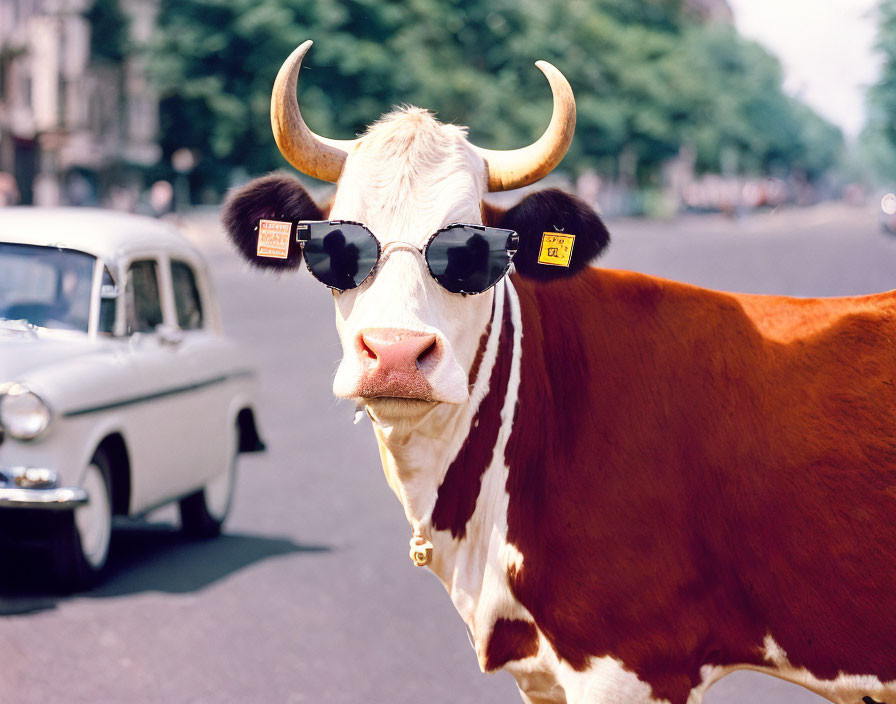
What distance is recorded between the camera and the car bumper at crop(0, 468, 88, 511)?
6277 millimetres

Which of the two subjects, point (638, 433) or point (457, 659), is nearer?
point (638, 433)

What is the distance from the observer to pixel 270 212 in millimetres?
3820

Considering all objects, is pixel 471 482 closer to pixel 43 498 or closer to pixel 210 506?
pixel 43 498

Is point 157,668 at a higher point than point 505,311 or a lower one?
lower

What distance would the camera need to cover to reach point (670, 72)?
70.5m

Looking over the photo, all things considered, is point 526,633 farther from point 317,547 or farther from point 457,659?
point 317,547

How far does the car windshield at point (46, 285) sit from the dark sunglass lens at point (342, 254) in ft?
12.7

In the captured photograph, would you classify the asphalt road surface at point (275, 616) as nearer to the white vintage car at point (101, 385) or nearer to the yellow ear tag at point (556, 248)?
the white vintage car at point (101, 385)

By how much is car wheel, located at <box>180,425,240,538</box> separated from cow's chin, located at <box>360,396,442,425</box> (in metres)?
4.94

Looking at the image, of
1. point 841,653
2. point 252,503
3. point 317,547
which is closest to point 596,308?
point 841,653

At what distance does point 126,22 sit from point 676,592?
50920mm

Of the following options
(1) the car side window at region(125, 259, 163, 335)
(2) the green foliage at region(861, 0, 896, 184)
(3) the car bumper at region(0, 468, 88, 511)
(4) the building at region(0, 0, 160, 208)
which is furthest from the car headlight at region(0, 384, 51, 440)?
(4) the building at region(0, 0, 160, 208)

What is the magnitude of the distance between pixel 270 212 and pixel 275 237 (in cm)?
8

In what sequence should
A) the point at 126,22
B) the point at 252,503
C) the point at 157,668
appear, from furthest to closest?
the point at 126,22, the point at 252,503, the point at 157,668
